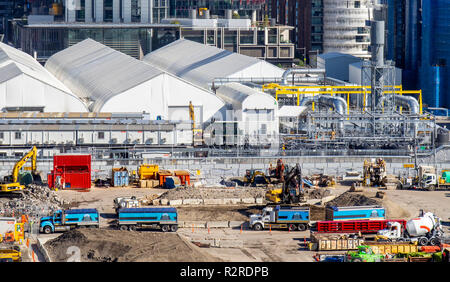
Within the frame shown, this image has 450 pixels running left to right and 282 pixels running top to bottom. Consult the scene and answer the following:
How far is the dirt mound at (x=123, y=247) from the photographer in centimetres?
3119

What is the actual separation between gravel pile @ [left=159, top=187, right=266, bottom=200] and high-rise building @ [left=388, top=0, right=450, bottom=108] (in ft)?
140

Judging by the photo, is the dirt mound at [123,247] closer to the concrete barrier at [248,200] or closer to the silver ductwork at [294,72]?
the concrete barrier at [248,200]

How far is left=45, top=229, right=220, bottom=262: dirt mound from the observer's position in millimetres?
31188

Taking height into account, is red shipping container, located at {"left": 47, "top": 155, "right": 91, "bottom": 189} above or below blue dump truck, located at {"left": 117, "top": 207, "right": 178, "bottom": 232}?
above

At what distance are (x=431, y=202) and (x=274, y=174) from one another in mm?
9504

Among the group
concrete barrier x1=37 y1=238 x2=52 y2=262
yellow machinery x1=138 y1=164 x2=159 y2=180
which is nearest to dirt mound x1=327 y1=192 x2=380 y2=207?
yellow machinery x1=138 y1=164 x2=159 y2=180

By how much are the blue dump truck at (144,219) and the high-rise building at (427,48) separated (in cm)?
5223

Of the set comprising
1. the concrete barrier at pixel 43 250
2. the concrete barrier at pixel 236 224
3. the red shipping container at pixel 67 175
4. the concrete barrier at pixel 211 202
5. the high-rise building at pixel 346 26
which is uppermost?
the high-rise building at pixel 346 26

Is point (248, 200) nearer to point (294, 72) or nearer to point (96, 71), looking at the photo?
point (294, 72)

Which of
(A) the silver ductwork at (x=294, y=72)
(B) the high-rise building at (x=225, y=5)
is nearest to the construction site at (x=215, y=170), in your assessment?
(A) the silver ductwork at (x=294, y=72)

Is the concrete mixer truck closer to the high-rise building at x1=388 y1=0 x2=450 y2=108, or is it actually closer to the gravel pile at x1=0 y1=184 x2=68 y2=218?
the gravel pile at x1=0 y1=184 x2=68 y2=218

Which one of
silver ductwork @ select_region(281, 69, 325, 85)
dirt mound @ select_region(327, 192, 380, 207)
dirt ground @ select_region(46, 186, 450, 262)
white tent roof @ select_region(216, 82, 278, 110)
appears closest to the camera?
dirt ground @ select_region(46, 186, 450, 262)

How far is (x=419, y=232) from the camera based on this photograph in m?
36.5
